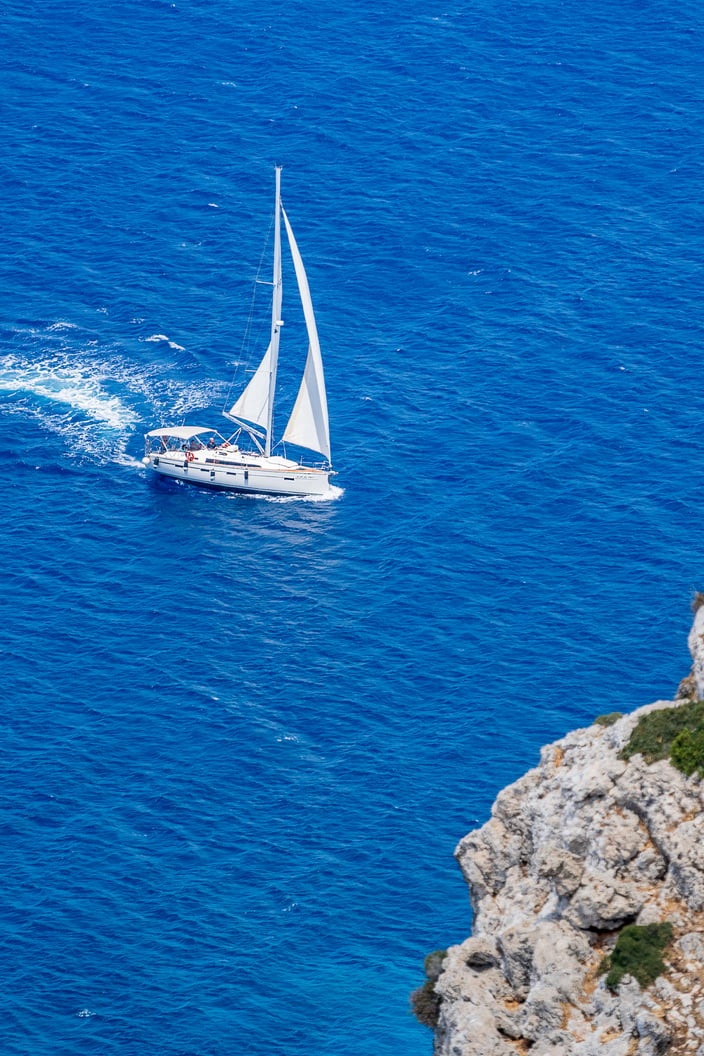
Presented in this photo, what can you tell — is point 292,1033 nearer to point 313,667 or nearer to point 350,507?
point 313,667

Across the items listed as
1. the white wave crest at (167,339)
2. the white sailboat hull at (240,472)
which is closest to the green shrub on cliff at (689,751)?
the white sailboat hull at (240,472)

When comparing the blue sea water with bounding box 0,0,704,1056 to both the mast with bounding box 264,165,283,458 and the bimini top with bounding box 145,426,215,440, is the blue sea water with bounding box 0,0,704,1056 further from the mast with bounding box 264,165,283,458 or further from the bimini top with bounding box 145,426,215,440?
the mast with bounding box 264,165,283,458

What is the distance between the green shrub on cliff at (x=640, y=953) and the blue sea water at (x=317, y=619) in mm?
56570

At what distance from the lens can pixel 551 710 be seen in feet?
457

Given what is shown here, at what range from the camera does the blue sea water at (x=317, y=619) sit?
394ft

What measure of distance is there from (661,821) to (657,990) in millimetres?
5580

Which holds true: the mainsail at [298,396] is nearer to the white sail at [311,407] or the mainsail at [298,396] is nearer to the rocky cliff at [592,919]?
the white sail at [311,407]

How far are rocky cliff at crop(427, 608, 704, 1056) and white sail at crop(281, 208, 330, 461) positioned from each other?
108m

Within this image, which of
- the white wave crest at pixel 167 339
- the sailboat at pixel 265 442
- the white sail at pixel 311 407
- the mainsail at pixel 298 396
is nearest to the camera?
the sailboat at pixel 265 442

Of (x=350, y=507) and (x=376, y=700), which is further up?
(x=350, y=507)

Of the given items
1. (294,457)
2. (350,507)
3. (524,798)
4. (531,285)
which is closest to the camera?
(524,798)

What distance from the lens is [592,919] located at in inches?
2420

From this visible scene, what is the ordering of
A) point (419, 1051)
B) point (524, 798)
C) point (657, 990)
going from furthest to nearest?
point (419, 1051), point (524, 798), point (657, 990)

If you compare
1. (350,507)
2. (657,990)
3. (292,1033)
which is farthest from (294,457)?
(657,990)
